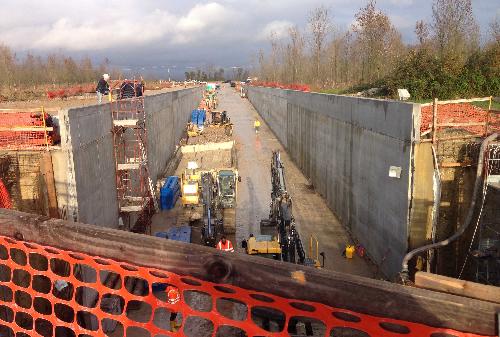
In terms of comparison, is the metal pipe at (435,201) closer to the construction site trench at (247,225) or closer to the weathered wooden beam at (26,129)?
the construction site trench at (247,225)

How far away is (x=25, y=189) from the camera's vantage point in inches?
448

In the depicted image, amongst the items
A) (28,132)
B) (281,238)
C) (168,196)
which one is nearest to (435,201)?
(281,238)

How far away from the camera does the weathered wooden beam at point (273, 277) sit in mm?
1547

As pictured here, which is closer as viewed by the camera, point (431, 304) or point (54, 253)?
point (431, 304)

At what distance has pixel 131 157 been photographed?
63.4ft

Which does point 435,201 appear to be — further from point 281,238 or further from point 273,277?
point 273,277

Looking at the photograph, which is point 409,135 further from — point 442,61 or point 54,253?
point 442,61

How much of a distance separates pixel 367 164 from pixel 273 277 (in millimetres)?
15123

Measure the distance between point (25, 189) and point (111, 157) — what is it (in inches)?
175

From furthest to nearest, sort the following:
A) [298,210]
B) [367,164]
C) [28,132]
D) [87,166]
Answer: [298,210] → [367,164] → [87,166] → [28,132]

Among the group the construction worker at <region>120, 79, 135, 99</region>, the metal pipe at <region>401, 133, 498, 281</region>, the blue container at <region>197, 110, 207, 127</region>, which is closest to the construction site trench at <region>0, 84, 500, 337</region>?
the metal pipe at <region>401, 133, 498, 281</region>

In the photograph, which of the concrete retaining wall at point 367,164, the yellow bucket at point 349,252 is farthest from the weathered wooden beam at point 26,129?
the yellow bucket at point 349,252

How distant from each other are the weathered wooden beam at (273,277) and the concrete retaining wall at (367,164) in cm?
1125

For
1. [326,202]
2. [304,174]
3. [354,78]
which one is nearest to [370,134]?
[326,202]
